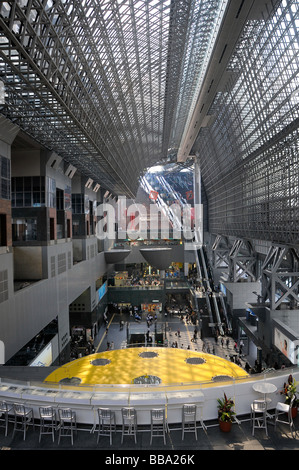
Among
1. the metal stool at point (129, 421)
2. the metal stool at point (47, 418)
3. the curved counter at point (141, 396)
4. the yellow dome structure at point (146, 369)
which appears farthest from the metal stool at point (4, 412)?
the metal stool at point (129, 421)

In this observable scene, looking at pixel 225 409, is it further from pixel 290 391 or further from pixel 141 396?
pixel 141 396

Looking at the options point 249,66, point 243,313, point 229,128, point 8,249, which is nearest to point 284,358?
point 243,313

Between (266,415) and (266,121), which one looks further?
(266,121)

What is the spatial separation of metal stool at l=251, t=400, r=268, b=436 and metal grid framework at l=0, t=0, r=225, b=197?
11.2 metres

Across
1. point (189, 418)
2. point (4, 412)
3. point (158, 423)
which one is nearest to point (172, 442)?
point (158, 423)

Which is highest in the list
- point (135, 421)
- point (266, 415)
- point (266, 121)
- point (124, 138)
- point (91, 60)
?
point (124, 138)

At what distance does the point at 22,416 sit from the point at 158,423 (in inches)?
132

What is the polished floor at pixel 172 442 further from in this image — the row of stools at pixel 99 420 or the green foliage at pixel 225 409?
the green foliage at pixel 225 409

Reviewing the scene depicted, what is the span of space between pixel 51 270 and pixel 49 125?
10.1m

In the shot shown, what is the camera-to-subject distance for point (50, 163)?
84.6 feet

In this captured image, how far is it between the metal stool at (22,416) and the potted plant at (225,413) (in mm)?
4600

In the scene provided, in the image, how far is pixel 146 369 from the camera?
1223cm

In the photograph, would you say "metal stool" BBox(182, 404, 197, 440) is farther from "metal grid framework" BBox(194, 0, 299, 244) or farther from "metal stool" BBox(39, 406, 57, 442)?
"metal grid framework" BBox(194, 0, 299, 244)
